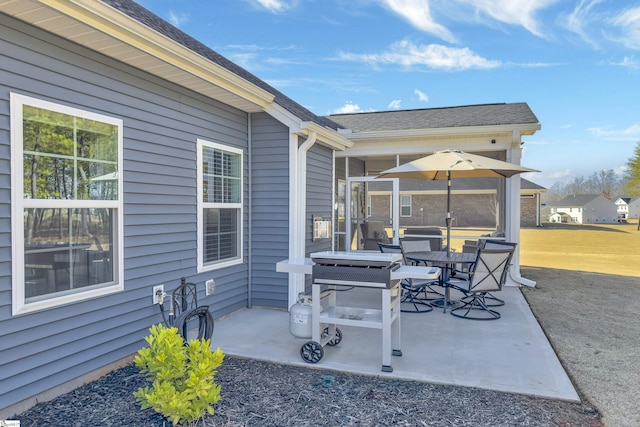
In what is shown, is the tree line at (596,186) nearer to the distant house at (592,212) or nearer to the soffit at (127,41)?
the distant house at (592,212)

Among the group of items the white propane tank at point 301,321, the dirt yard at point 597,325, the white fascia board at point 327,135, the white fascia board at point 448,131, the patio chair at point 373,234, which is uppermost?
the white fascia board at point 448,131

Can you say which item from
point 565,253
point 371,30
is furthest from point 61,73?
point 565,253

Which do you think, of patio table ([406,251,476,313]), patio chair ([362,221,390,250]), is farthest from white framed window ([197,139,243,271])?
patio chair ([362,221,390,250])

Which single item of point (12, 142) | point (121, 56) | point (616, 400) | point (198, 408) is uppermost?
point (121, 56)

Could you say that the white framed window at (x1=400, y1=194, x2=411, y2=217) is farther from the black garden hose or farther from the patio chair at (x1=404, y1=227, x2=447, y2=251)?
the black garden hose

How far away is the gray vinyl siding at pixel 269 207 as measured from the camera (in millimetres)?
5227

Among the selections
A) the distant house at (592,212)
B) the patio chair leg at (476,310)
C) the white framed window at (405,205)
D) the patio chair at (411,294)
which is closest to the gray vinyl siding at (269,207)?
the patio chair at (411,294)

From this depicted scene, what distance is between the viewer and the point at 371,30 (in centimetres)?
1195

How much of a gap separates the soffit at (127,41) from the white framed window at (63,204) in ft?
1.71

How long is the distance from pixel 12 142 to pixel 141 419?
195 cm

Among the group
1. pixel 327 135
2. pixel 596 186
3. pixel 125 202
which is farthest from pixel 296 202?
pixel 596 186

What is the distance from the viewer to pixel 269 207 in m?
5.30

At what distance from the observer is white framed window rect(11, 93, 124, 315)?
255 centimetres

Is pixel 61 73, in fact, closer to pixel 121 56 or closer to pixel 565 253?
pixel 121 56
